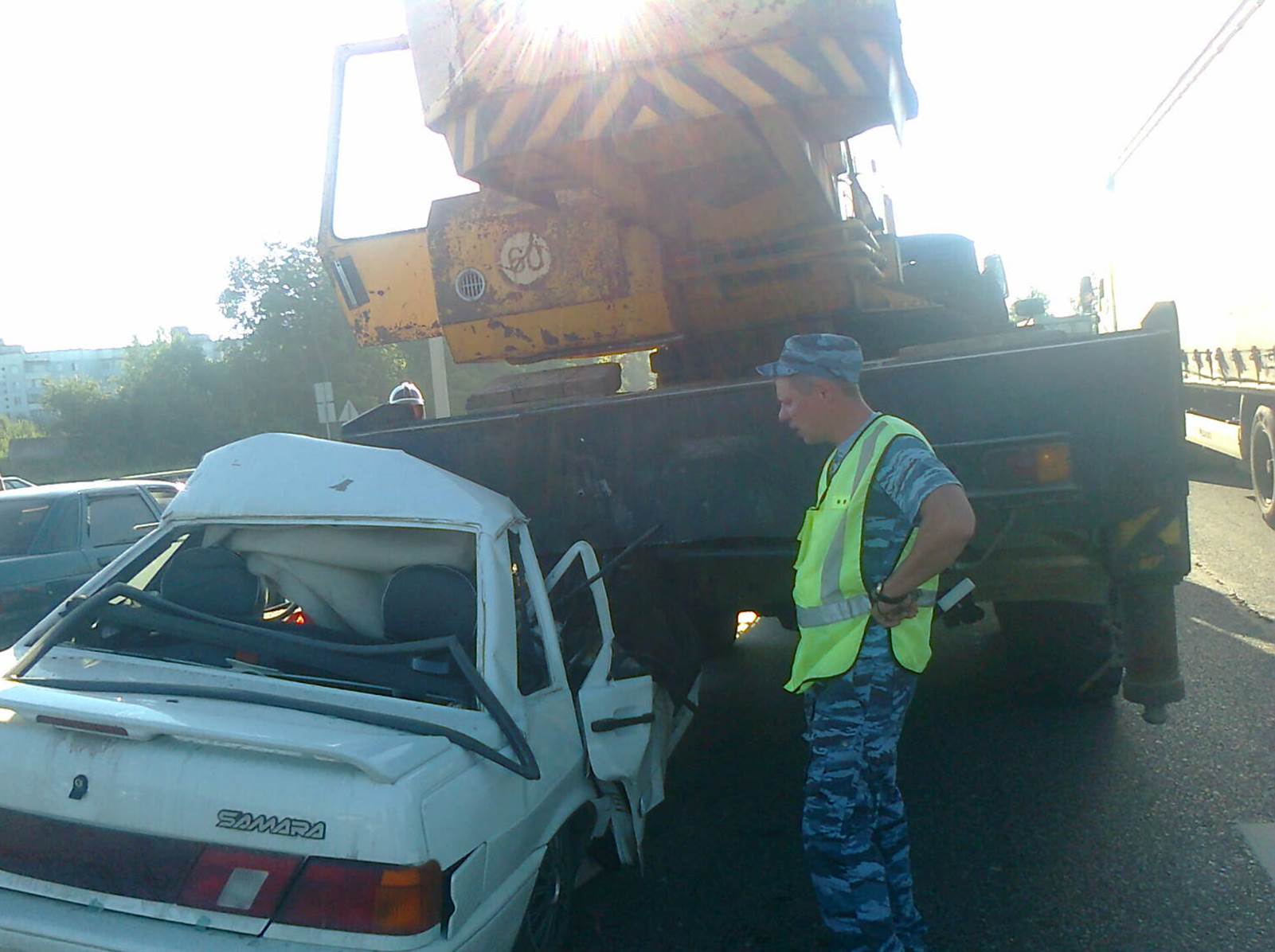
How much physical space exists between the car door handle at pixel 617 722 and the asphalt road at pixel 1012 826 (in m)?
0.69

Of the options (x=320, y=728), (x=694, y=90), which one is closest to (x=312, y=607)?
(x=320, y=728)

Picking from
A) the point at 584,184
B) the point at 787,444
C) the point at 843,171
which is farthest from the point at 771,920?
the point at 843,171

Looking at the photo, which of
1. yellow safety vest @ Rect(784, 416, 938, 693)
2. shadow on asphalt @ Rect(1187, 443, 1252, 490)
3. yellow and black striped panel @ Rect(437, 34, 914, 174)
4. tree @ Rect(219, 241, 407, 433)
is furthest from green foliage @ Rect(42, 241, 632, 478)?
yellow safety vest @ Rect(784, 416, 938, 693)

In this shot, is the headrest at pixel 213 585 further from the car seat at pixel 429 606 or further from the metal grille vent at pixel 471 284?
the metal grille vent at pixel 471 284

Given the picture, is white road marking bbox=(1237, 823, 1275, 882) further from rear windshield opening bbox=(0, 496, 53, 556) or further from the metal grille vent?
rear windshield opening bbox=(0, 496, 53, 556)

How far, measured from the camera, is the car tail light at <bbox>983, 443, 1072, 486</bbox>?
3807mm

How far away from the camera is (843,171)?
477cm

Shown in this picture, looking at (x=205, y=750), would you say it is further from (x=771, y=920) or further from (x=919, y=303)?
(x=919, y=303)

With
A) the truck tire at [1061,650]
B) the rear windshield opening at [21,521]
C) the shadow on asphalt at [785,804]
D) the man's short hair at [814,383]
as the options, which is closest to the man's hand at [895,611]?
the man's short hair at [814,383]

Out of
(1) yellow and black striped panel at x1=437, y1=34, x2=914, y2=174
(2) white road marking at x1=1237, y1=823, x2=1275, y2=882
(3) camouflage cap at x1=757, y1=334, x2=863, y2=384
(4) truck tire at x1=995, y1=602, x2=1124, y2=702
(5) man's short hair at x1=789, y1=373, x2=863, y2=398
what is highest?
(1) yellow and black striped panel at x1=437, y1=34, x2=914, y2=174

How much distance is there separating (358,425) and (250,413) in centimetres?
4984

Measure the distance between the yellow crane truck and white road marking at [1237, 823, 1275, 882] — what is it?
0.50 meters

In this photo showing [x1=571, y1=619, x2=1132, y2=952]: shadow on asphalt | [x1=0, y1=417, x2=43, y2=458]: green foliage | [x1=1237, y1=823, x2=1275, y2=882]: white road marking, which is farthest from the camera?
[x1=0, y1=417, x2=43, y2=458]: green foliage

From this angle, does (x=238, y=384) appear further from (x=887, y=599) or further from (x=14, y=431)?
(x=887, y=599)
